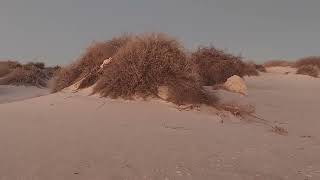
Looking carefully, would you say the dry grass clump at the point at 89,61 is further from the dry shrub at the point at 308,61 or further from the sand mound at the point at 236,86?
the dry shrub at the point at 308,61

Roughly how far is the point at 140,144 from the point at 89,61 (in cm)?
526

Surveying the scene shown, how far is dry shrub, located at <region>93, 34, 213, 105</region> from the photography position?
754 centimetres

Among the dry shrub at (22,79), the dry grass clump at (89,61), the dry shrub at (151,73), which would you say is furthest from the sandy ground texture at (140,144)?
the dry shrub at (22,79)

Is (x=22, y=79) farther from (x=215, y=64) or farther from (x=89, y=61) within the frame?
(x=89, y=61)

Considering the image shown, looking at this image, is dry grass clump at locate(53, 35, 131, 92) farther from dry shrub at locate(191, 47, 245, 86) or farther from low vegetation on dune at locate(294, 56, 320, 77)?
low vegetation on dune at locate(294, 56, 320, 77)

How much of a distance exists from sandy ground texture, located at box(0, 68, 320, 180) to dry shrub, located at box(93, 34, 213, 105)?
393 mm

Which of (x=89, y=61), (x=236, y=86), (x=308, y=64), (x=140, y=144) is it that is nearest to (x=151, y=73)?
(x=89, y=61)

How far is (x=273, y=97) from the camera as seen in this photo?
11.2m

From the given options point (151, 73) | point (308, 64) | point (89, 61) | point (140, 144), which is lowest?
point (140, 144)

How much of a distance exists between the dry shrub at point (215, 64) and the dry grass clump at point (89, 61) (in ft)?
12.9

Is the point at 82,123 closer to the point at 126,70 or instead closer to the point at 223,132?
the point at 223,132

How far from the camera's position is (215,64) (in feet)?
47.9

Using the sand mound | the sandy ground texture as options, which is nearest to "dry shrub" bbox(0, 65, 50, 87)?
the sand mound

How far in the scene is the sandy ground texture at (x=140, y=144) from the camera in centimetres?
391
